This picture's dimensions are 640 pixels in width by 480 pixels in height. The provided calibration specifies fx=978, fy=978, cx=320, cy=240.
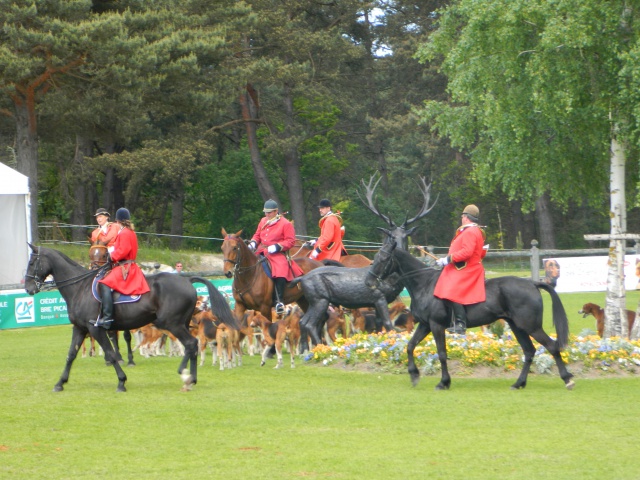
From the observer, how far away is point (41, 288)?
1352 cm

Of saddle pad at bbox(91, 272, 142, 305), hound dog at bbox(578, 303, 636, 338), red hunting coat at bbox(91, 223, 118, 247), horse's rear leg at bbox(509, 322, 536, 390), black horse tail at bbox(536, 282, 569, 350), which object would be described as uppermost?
A: red hunting coat at bbox(91, 223, 118, 247)

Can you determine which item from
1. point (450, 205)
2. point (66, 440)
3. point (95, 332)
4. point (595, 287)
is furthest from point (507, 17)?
point (450, 205)

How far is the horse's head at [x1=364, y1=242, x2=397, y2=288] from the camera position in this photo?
13.2m

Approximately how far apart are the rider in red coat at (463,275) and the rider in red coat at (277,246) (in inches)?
182

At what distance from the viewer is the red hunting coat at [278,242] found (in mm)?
16641

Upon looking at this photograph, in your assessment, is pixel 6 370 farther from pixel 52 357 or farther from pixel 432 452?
pixel 432 452

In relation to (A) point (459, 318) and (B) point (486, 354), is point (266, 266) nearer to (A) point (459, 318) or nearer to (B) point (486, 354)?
(B) point (486, 354)

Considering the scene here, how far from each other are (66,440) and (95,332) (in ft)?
12.1

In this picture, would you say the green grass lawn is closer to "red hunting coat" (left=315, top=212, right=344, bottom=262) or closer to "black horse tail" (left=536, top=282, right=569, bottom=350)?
"black horse tail" (left=536, top=282, right=569, bottom=350)

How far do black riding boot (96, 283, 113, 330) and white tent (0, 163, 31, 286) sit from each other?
14.4 m

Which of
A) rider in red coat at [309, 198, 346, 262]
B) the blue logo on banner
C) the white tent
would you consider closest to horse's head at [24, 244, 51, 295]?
rider in red coat at [309, 198, 346, 262]

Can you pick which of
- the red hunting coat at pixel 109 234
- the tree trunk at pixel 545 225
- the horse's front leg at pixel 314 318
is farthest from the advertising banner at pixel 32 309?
the tree trunk at pixel 545 225

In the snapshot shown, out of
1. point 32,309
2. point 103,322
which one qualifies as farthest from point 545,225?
point 103,322

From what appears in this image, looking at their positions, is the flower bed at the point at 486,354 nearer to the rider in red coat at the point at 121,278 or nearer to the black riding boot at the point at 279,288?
the black riding boot at the point at 279,288
